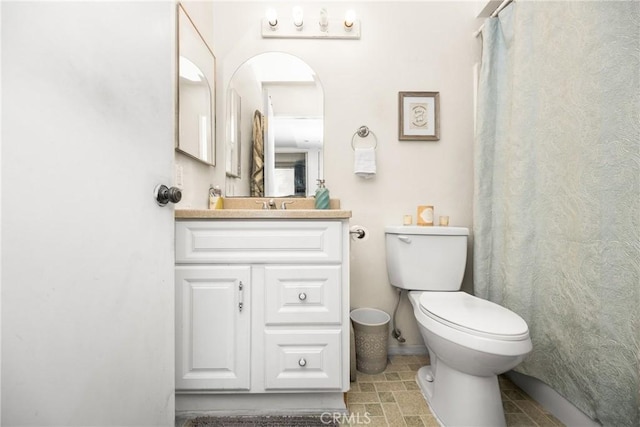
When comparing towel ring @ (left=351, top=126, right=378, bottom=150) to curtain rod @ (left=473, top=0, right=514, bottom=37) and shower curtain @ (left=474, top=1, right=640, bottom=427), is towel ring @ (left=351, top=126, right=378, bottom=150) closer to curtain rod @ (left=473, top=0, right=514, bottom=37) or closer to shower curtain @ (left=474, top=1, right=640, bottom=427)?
shower curtain @ (left=474, top=1, right=640, bottom=427)

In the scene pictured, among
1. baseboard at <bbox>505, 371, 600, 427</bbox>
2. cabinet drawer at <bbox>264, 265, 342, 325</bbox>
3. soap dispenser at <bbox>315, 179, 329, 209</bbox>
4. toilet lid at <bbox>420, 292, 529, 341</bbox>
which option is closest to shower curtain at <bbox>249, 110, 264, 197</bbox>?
soap dispenser at <bbox>315, 179, 329, 209</bbox>

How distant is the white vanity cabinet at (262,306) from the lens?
112cm

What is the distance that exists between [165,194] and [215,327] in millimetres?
625

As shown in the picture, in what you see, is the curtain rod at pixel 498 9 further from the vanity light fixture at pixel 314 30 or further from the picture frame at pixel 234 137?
the picture frame at pixel 234 137

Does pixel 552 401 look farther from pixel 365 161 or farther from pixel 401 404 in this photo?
pixel 365 161

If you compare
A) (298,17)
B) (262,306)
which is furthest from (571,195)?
(298,17)

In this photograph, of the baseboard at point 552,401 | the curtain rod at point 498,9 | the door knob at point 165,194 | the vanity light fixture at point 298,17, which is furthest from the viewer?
the vanity light fixture at point 298,17

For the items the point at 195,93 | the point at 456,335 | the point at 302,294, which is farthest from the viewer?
the point at 195,93

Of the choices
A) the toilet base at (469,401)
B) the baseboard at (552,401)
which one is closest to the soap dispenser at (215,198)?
the toilet base at (469,401)

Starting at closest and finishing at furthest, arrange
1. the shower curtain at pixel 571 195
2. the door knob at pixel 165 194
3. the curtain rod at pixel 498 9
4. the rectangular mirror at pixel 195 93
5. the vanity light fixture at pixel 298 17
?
the door knob at pixel 165 194, the shower curtain at pixel 571 195, the rectangular mirror at pixel 195 93, the curtain rod at pixel 498 9, the vanity light fixture at pixel 298 17

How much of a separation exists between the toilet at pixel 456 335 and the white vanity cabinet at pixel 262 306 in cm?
39

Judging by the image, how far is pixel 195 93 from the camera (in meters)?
1.42

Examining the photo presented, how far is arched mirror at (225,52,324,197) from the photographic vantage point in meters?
1.68

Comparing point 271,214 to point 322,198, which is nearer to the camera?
point 271,214
